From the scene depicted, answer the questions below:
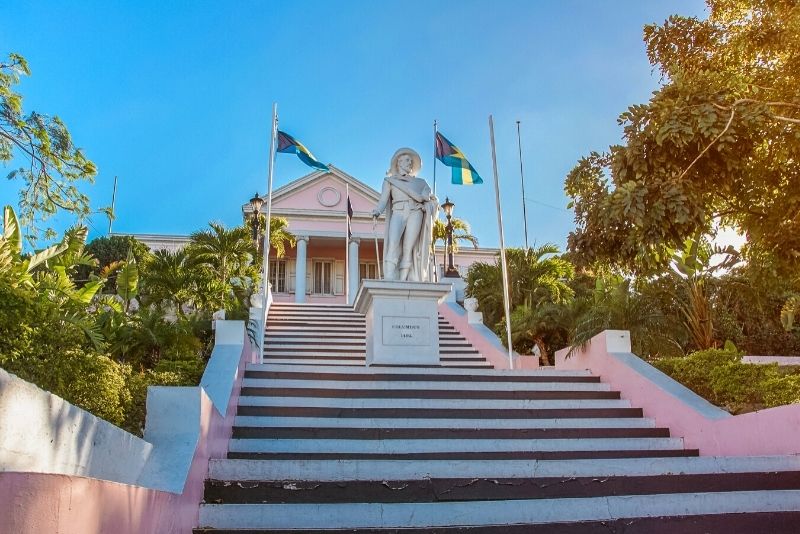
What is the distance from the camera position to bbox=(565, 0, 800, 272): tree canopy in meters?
7.38

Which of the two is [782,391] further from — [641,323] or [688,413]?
[641,323]

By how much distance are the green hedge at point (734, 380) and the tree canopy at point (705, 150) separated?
4.44 feet

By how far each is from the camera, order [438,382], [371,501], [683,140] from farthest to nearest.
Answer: [438,382]
[683,140]
[371,501]

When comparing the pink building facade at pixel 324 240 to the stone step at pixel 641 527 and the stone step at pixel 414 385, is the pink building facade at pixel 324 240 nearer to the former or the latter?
the stone step at pixel 414 385

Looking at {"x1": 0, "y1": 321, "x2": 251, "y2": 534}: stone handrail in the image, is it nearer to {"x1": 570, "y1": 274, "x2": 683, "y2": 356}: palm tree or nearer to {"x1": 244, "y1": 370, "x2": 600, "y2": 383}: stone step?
{"x1": 244, "y1": 370, "x2": 600, "y2": 383}: stone step

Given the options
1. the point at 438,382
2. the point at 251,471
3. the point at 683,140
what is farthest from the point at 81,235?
the point at 683,140

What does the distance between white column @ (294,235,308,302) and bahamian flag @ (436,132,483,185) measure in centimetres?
1603

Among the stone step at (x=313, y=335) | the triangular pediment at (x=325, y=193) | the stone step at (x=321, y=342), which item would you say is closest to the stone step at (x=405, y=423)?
the stone step at (x=321, y=342)

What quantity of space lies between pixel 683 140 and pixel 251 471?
5.53 m

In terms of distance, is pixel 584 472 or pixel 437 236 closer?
pixel 584 472

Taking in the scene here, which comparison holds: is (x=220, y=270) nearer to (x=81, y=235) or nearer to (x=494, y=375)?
(x=81, y=235)

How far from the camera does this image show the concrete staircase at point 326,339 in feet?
43.8

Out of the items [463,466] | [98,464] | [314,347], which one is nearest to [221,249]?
[314,347]

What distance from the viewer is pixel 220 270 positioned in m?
18.7
